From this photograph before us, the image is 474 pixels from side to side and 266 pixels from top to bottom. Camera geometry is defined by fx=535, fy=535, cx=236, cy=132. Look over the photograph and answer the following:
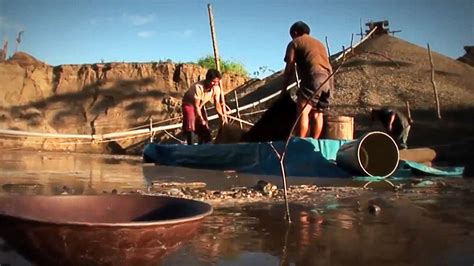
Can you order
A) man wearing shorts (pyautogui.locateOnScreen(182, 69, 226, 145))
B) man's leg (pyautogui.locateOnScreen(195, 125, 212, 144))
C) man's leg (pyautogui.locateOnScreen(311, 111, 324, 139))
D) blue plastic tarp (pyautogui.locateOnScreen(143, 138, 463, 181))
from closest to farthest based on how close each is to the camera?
blue plastic tarp (pyautogui.locateOnScreen(143, 138, 463, 181)) < man's leg (pyautogui.locateOnScreen(311, 111, 324, 139)) < man wearing shorts (pyautogui.locateOnScreen(182, 69, 226, 145)) < man's leg (pyautogui.locateOnScreen(195, 125, 212, 144))

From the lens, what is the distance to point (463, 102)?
51.8 ft

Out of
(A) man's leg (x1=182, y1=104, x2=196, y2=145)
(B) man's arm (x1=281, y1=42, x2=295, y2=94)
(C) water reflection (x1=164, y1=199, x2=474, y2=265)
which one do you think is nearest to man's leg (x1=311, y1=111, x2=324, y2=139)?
(B) man's arm (x1=281, y1=42, x2=295, y2=94)

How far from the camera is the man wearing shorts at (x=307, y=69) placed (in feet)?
21.6

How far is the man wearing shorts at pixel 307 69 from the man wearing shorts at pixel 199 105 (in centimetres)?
227

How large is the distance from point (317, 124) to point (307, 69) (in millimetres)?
759

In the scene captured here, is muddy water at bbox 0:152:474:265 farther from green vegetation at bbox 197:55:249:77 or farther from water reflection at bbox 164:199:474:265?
green vegetation at bbox 197:55:249:77

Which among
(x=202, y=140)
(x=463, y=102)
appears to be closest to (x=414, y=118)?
(x=463, y=102)

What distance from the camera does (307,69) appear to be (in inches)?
262

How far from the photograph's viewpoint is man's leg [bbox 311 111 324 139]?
692cm

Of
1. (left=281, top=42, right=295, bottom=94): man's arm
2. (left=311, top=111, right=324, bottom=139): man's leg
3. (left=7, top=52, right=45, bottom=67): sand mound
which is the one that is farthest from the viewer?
(left=7, top=52, right=45, bottom=67): sand mound

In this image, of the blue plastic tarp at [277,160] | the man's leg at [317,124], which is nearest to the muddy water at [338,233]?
the blue plastic tarp at [277,160]

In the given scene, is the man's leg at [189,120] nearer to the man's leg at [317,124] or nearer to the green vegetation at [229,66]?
the man's leg at [317,124]

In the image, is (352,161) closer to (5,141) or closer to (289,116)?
(289,116)

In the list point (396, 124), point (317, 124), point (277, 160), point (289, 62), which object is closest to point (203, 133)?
point (277, 160)
